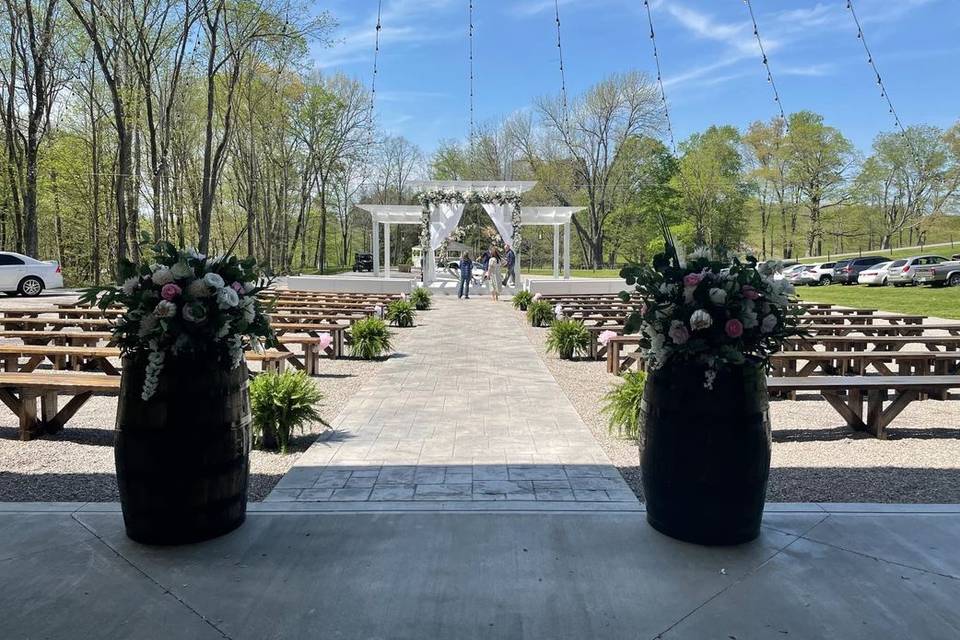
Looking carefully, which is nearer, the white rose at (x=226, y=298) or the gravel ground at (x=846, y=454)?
the white rose at (x=226, y=298)

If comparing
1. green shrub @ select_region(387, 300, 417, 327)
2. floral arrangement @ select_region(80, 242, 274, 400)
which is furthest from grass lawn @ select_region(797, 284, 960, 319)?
floral arrangement @ select_region(80, 242, 274, 400)

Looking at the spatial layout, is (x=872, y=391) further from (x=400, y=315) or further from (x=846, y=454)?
(x=400, y=315)

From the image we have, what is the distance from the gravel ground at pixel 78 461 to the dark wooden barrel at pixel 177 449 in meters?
1.14

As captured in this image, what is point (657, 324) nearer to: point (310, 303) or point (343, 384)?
point (343, 384)

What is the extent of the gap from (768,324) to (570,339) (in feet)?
26.9

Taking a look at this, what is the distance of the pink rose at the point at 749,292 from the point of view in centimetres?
338

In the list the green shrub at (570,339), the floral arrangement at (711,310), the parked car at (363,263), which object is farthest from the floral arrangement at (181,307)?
the parked car at (363,263)

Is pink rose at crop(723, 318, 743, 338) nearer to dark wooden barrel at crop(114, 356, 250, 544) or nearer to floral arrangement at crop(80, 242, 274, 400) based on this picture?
floral arrangement at crop(80, 242, 274, 400)

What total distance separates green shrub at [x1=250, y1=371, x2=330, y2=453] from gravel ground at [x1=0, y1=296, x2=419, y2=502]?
0.14 meters

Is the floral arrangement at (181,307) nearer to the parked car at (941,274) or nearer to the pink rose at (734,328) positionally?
the pink rose at (734,328)

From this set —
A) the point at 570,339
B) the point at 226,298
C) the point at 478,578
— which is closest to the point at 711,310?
the point at 478,578

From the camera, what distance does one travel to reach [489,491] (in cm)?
453

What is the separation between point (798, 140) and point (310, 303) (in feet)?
174

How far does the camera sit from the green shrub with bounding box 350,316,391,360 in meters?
11.1
